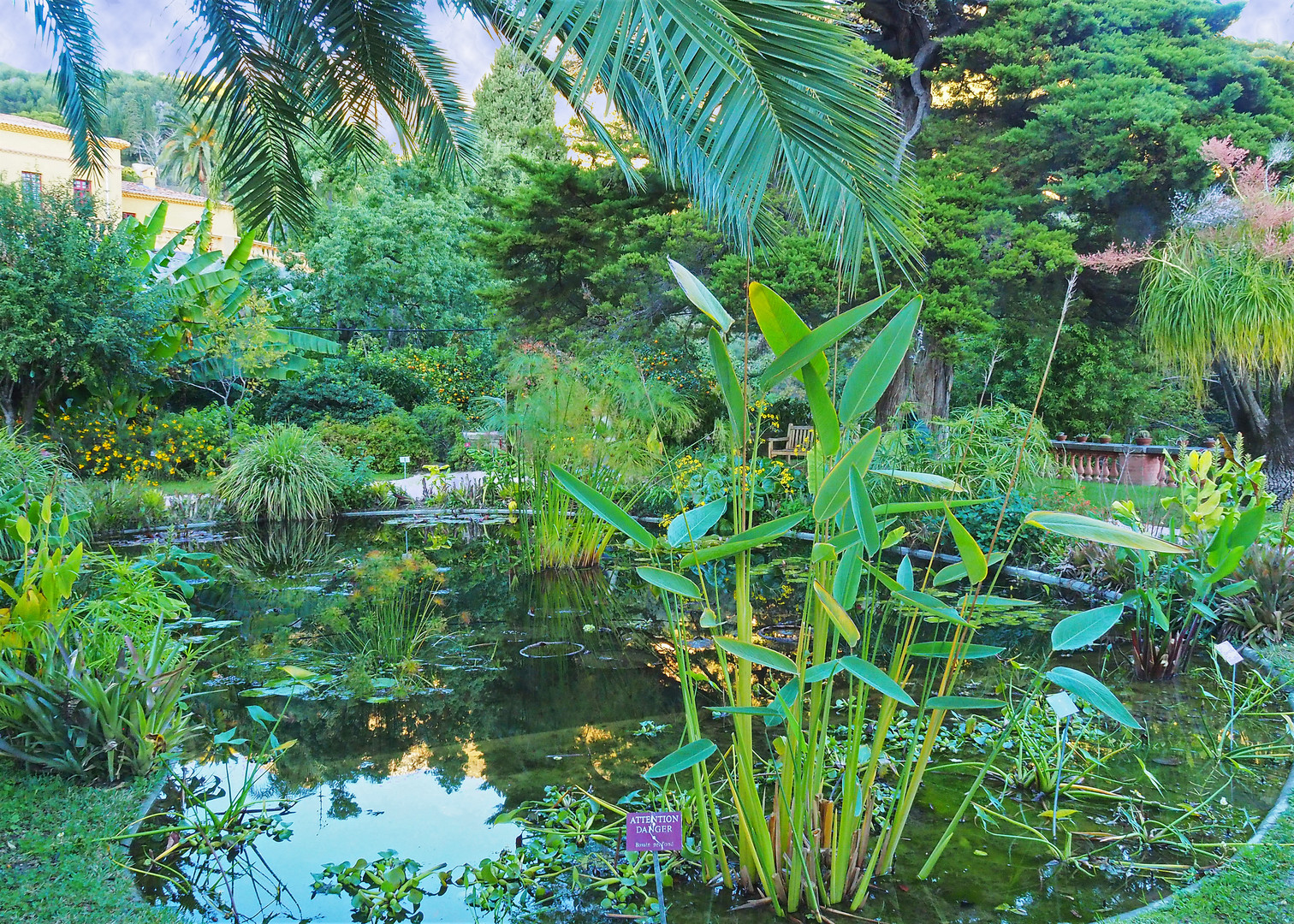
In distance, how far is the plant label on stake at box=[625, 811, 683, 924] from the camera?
151cm

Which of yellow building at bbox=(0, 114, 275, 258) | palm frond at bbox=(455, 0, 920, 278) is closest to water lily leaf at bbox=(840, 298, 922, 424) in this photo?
palm frond at bbox=(455, 0, 920, 278)

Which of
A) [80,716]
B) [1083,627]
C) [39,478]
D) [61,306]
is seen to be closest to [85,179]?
[39,478]

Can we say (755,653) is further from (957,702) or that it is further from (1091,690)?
(1091,690)

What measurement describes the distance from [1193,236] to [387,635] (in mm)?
8397

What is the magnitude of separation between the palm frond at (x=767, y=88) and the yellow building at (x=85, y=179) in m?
4.88

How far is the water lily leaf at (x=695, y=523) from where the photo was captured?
5.45 ft

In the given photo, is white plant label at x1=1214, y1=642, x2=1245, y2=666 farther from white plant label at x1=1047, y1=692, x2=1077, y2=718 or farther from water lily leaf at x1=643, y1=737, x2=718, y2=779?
water lily leaf at x1=643, y1=737, x2=718, y2=779

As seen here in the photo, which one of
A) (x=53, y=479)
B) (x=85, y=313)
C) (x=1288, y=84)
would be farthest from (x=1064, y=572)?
(x=85, y=313)

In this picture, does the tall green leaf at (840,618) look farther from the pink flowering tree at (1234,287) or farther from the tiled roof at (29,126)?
the tiled roof at (29,126)

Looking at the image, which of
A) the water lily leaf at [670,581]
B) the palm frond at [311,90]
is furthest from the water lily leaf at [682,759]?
the palm frond at [311,90]

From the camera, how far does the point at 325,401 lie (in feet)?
48.5

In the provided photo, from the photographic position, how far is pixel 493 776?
255 centimetres

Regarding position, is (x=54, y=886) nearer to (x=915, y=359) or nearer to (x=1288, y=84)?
(x=915, y=359)

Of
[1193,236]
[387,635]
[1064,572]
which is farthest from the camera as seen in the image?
[1193,236]
